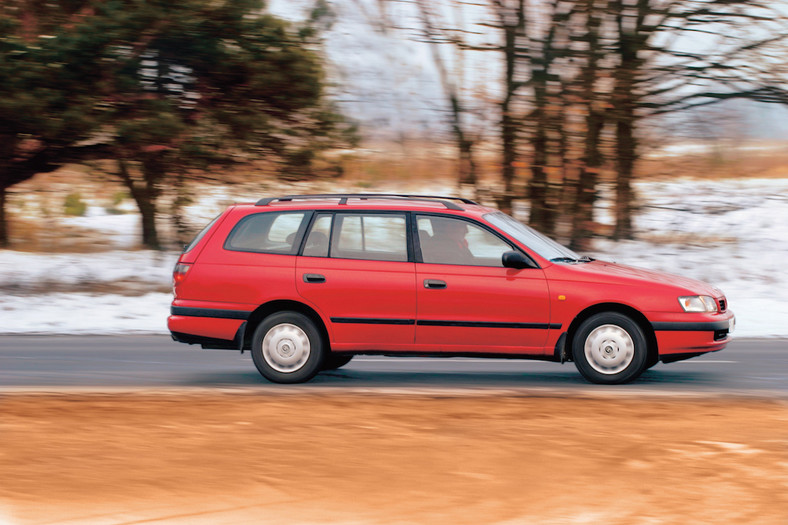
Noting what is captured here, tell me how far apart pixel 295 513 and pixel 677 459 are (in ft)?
7.61

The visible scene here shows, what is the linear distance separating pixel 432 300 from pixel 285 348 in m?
1.33

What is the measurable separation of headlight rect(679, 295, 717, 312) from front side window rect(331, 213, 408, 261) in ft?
7.66

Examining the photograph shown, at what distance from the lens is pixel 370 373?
31.3 ft

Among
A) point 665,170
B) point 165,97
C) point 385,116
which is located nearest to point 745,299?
point 665,170

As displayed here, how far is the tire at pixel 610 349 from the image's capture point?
8.44 metres

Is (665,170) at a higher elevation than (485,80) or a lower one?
lower

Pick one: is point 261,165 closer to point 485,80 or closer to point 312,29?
point 312,29

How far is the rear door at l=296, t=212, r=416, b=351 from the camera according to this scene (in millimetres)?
8609

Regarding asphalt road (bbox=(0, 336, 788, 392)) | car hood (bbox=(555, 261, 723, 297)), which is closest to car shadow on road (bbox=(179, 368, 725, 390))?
asphalt road (bbox=(0, 336, 788, 392))

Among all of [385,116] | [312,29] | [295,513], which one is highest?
[312,29]

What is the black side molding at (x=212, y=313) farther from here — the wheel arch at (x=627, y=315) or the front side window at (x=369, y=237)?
the wheel arch at (x=627, y=315)

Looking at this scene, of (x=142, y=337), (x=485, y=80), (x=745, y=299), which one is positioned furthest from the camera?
(x=485, y=80)

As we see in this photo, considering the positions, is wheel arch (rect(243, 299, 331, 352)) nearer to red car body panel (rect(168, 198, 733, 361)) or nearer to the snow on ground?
red car body panel (rect(168, 198, 733, 361))

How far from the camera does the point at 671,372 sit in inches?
375
